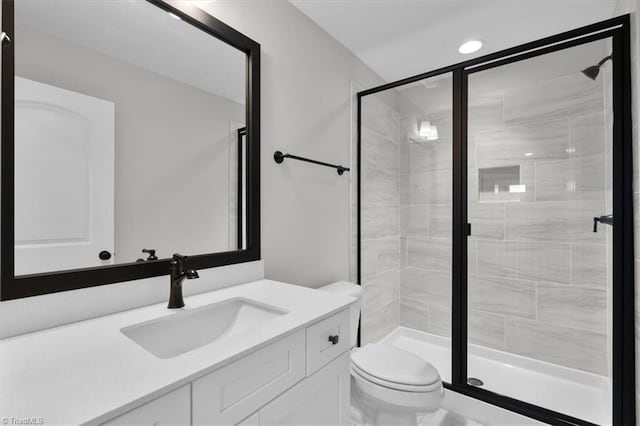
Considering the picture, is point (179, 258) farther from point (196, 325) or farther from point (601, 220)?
point (601, 220)

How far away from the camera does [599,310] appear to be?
191 cm

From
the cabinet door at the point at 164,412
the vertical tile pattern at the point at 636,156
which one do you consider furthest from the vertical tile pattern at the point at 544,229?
the cabinet door at the point at 164,412

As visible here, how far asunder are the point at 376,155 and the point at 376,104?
1.28ft

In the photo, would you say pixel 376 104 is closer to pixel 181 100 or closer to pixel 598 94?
pixel 598 94

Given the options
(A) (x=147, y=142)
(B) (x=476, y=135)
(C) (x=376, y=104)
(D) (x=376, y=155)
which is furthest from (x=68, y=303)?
(B) (x=476, y=135)

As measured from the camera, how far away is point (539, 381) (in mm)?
2018

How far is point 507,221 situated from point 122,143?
90.9 inches

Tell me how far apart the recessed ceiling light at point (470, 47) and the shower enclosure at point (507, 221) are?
20cm

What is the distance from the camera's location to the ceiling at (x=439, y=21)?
1.64 meters

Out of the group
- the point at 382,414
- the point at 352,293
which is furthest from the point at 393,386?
the point at 352,293

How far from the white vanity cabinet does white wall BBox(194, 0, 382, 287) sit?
619 mm

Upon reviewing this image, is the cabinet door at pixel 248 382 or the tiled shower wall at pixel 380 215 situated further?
the tiled shower wall at pixel 380 215

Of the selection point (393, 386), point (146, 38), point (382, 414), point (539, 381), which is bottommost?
point (539, 381)

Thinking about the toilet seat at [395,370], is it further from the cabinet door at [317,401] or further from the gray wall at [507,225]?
the gray wall at [507,225]
